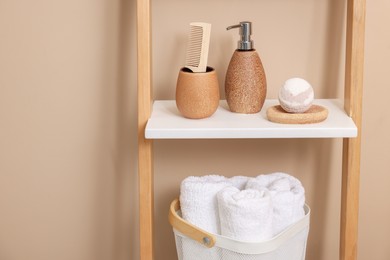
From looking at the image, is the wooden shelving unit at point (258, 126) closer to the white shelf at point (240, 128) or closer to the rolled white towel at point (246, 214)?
the white shelf at point (240, 128)

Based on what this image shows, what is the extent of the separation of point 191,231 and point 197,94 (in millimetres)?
242

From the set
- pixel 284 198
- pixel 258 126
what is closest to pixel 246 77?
pixel 258 126

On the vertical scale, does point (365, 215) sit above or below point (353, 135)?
below

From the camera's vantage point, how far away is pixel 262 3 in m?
1.44

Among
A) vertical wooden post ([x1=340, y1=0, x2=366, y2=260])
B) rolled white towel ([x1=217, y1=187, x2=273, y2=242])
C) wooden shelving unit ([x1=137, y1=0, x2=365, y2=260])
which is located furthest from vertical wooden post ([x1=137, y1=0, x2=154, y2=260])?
vertical wooden post ([x1=340, y1=0, x2=366, y2=260])

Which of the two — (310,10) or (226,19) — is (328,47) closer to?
(310,10)

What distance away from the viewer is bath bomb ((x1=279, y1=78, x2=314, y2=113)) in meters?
1.29

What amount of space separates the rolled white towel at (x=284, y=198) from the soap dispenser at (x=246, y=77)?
0.14m

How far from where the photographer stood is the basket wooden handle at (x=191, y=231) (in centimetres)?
129

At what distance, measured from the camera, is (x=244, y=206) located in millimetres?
1243

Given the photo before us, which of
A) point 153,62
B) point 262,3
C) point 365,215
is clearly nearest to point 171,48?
point 153,62

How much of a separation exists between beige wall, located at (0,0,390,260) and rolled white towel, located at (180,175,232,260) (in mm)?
210

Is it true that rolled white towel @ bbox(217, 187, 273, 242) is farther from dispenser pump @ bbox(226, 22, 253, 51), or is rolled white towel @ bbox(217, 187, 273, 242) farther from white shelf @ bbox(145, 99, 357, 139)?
dispenser pump @ bbox(226, 22, 253, 51)

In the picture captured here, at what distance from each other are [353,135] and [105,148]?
1.70 feet
